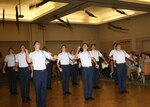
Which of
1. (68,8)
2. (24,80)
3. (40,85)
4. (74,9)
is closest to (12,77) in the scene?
(24,80)

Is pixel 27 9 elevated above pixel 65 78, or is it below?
above

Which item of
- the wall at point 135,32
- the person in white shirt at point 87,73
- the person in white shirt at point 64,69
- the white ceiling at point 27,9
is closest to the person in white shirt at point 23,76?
the person in white shirt at point 64,69

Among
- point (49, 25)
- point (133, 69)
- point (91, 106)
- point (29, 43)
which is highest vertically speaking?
point (49, 25)

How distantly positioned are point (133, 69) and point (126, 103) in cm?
453

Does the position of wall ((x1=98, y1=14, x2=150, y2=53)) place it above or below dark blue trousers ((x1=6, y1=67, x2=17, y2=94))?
above

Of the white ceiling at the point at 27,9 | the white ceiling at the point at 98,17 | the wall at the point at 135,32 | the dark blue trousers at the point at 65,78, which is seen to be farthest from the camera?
the white ceiling at the point at 98,17

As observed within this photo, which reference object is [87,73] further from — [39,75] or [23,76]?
[23,76]

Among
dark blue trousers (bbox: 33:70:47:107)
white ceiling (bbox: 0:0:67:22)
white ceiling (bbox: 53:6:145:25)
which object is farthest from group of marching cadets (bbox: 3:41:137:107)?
white ceiling (bbox: 53:6:145:25)

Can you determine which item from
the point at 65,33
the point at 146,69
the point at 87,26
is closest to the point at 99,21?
the point at 87,26

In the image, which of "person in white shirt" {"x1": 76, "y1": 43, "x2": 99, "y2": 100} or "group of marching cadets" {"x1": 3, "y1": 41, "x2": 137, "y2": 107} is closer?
"group of marching cadets" {"x1": 3, "y1": 41, "x2": 137, "y2": 107}

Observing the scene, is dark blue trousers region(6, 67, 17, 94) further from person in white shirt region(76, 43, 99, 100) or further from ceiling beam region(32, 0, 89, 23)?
ceiling beam region(32, 0, 89, 23)

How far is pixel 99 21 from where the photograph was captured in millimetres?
16484

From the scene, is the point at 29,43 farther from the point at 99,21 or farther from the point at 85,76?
the point at 85,76

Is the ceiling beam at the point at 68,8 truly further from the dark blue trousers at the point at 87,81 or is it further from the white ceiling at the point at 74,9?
the dark blue trousers at the point at 87,81
